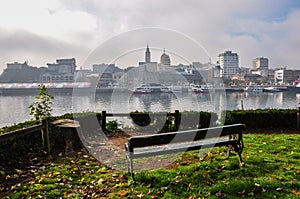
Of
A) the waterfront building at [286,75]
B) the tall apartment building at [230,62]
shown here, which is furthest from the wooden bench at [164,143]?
the waterfront building at [286,75]

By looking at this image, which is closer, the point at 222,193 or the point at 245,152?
the point at 222,193

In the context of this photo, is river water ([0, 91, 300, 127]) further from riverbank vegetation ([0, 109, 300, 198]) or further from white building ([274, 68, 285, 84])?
white building ([274, 68, 285, 84])

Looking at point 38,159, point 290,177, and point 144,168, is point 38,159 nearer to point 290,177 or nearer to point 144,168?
point 144,168

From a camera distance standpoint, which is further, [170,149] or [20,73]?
[20,73]

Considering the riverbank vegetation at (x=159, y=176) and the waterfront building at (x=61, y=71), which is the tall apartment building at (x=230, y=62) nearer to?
the waterfront building at (x=61, y=71)

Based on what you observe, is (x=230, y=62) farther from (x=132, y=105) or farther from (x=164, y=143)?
(x=164, y=143)

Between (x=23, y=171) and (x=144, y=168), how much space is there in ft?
8.65

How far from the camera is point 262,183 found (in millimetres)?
4062

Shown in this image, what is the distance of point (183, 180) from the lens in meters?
4.36

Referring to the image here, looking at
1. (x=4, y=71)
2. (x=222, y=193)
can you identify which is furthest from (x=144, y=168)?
(x=4, y=71)

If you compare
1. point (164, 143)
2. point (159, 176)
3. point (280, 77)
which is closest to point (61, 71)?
point (164, 143)

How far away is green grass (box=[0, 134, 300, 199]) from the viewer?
389 centimetres

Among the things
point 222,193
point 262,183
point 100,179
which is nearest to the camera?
point 222,193

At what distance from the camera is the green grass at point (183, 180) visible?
3895 millimetres
